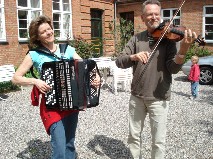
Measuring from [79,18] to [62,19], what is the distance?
1.12 m

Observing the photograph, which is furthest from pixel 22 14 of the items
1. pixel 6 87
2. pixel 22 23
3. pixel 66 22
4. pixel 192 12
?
pixel 192 12

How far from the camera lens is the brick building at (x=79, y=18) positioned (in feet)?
36.7

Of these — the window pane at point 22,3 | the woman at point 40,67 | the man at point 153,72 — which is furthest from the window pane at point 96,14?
the woman at point 40,67

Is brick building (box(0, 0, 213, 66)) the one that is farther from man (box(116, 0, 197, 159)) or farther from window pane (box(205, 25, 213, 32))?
man (box(116, 0, 197, 159))

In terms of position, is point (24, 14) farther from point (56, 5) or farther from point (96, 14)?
point (96, 14)

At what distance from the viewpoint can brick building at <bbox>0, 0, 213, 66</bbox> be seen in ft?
36.7

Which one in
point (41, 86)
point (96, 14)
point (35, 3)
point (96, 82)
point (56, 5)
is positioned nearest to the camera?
point (41, 86)

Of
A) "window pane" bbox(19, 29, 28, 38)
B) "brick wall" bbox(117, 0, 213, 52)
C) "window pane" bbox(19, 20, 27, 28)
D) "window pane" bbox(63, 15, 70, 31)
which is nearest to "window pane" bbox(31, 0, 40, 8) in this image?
"window pane" bbox(19, 20, 27, 28)

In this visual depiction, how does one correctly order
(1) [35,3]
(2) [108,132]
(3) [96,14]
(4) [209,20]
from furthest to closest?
(3) [96,14] < (4) [209,20] < (1) [35,3] < (2) [108,132]

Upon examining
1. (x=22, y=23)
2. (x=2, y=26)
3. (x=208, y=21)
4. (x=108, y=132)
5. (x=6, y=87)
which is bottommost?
(x=108, y=132)

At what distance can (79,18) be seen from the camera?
14445 millimetres

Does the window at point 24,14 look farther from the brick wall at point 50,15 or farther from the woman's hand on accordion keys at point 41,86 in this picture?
the woman's hand on accordion keys at point 41,86

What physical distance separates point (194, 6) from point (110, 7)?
4.80 metres

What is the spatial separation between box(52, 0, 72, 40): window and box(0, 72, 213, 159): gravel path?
634 cm
